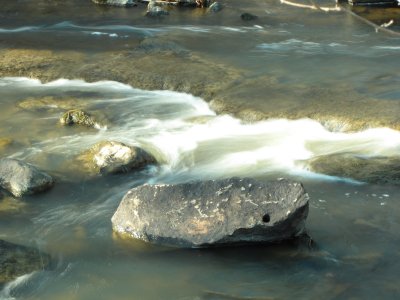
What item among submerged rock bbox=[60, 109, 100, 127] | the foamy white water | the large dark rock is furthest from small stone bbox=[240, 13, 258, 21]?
the large dark rock

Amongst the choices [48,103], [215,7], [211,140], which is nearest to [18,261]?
[211,140]

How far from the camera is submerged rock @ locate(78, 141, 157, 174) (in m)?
6.97

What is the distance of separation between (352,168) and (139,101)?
13.2 feet

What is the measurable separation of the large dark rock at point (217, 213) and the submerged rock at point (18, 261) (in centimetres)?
76

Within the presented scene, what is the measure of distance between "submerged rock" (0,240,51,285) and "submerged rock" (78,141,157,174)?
1.70 meters

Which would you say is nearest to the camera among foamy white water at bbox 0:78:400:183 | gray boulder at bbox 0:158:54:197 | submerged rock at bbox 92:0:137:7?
gray boulder at bbox 0:158:54:197

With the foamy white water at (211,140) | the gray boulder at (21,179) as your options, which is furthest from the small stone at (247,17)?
the gray boulder at (21,179)

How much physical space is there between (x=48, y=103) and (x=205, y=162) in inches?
127

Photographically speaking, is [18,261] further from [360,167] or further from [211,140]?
[360,167]

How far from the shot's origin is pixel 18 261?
5.19 meters

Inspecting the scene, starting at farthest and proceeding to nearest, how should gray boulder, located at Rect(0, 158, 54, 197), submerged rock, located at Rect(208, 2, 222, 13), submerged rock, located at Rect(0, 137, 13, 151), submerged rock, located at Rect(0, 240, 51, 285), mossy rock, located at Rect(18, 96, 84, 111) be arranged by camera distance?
submerged rock, located at Rect(208, 2, 222, 13)
mossy rock, located at Rect(18, 96, 84, 111)
submerged rock, located at Rect(0, 137, 13, 151)
gray boulder, located at Rect(0, 158, 54, 197)
submerged rock, located at Rect(0, 240, 51, 285)

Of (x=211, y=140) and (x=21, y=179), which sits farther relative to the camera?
(x=211, y=140)

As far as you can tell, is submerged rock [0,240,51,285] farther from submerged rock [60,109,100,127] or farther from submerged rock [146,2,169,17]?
submerged rock [146,2,169,17]

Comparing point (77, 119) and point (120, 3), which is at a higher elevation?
point (120, 3)
